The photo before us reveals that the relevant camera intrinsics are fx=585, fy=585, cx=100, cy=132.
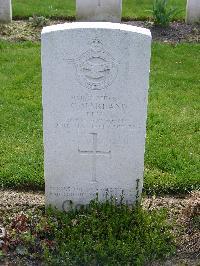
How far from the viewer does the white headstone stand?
1038 centimetres

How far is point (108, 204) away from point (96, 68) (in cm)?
121

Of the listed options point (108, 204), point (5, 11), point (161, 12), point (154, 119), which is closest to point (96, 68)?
point (108, 204)

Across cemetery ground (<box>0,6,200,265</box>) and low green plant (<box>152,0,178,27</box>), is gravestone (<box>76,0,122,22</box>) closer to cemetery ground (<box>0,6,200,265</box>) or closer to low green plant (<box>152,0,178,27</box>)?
low green plant (<box>152,0,178,27</box>)

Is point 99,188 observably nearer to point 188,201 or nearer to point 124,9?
point 188,201

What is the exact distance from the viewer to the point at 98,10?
1045cm

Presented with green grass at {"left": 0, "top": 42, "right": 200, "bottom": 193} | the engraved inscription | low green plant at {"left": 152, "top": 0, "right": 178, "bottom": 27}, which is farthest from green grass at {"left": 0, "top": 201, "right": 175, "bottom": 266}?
low green plant at {"left": 152, "top": 0, "right": 178, "bottom": 27}

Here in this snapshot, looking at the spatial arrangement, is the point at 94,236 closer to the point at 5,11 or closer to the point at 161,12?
the point at 161,12

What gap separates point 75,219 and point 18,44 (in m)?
4.96

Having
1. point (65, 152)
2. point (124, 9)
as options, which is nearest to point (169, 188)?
point (65, 152)

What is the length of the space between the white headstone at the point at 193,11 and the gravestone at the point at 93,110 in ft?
19.8

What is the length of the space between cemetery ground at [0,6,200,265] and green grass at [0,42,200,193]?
0.01 meters

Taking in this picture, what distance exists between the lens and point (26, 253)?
4.66m

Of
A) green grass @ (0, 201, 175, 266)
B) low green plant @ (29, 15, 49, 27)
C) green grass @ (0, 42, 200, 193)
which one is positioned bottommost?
green grass @ (0, 201, 175, 266)

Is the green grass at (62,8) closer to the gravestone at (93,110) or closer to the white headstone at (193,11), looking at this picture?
the white headstone at (193,11)
